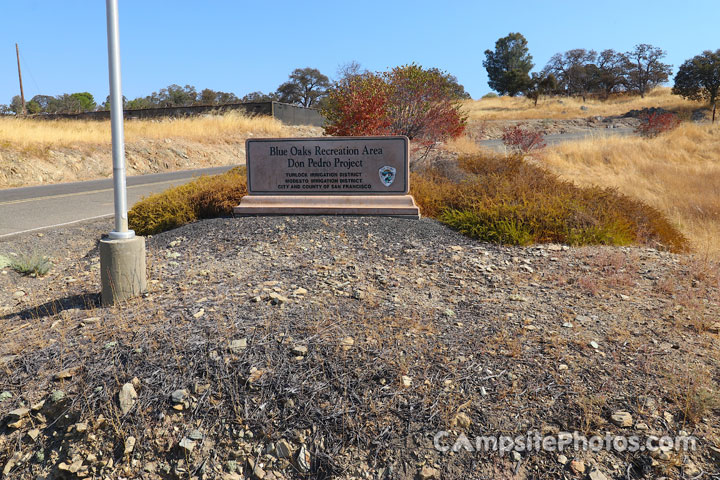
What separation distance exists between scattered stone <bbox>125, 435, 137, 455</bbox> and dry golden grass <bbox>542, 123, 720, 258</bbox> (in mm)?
6739

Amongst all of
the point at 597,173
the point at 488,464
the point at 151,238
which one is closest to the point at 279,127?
the point at 597,173

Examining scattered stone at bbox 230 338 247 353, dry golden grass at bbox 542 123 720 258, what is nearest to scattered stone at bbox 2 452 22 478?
scattered stone at bbox 230 338 247 353

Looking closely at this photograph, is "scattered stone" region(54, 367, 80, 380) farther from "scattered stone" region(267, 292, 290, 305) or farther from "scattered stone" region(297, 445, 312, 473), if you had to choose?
"scattered stone" region(297, 445, 312, 473)

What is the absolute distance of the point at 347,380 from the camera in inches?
129

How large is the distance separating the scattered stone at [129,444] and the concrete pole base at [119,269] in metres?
1.92

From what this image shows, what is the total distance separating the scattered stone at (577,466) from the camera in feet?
8.76

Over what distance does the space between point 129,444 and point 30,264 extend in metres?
4.22

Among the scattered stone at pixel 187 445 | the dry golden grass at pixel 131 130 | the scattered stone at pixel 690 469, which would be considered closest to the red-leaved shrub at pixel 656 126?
the dry golden grass at pixel 131 130

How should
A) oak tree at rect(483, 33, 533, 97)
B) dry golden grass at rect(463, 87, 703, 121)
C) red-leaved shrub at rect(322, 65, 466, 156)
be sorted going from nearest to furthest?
1. red-leaved shrub at rect(322, 65, 466, 156)
2. dry golden grass at rect(463, 87, 703, 121)
3. oak tree at rect(483, 33, 533, 97)

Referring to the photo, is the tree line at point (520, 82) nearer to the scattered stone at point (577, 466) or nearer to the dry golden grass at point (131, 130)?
the dry golden grass at point (131, 130)

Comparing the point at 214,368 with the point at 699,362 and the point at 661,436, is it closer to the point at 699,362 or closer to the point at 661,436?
the point at 661,436

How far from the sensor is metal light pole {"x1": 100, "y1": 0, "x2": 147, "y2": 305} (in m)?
4.43

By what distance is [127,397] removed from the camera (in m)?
→ 3.22

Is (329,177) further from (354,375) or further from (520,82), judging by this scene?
(520,82)
